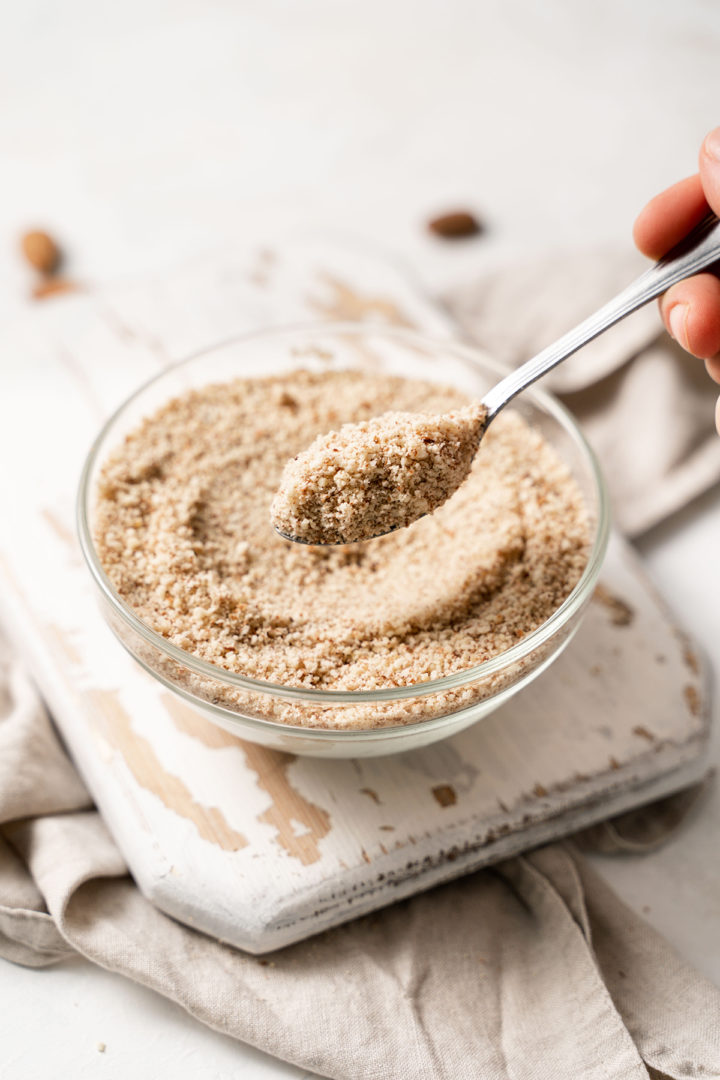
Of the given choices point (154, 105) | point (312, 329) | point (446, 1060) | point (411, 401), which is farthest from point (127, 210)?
point (446, 1060)

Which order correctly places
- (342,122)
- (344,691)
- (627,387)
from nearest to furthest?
(344,691)
(627,387)
(342,122)

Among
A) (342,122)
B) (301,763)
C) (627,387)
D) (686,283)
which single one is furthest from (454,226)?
(301,763)

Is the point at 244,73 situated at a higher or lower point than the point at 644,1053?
higher

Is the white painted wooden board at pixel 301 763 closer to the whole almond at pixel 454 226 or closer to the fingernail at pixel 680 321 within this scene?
the fingernail at pixel 680 321

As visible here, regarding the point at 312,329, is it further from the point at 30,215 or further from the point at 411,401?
the point at 30,215

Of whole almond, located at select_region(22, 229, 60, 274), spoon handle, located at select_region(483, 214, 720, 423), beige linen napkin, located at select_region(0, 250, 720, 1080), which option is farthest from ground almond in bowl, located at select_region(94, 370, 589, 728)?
whole almond, located at select_region(22, 229, 60, 274)

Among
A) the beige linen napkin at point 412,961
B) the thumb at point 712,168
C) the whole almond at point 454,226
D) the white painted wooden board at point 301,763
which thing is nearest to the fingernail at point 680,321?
the thumb at point 712,168

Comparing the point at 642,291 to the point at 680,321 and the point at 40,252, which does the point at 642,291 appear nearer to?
the point at 680,321
